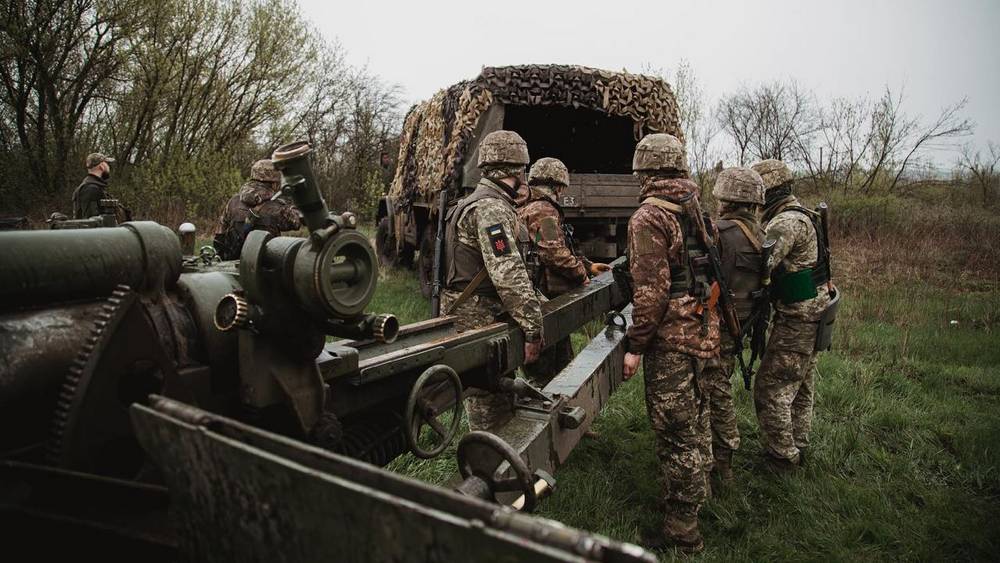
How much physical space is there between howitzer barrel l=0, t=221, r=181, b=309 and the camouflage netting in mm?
6732

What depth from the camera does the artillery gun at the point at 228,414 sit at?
35.9 inches

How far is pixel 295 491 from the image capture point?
3.14ft

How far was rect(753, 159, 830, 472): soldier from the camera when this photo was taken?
4332 millimetres

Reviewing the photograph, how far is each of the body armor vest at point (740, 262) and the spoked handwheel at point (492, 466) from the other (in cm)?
264

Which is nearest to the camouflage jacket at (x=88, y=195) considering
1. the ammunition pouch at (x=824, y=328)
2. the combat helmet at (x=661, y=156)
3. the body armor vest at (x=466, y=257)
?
the body armor vest at (x=466, y=257)

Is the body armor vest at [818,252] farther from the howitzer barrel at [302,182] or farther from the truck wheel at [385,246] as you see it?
the truck wheel at [385,246]

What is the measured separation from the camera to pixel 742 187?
412 cm

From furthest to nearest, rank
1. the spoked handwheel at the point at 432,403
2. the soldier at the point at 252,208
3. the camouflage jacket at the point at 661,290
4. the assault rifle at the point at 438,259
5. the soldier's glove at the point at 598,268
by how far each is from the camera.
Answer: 1. the soldier at the point at 252,208
2. the assault rifle at the point at 438,259
3. the soldier's glove at the point at 598,268
4. the camouflage jacket at the point at 661,290
5. the spoked handwheel at the point at 432,403

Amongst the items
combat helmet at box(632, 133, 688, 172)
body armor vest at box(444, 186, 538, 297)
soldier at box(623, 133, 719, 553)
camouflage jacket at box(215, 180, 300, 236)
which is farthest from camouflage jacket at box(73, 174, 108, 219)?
soldier at box(623, 133, 719, 553)

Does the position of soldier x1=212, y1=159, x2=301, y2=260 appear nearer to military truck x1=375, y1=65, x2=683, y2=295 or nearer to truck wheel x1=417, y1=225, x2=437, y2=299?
military truck x1=375, y1=65, x2=683, y2=295

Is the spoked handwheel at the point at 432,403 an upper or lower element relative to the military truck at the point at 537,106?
lower

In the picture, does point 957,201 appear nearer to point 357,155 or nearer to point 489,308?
point 489,308

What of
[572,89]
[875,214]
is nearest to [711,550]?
[572,89]

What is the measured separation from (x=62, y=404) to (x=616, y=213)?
7.70 m
